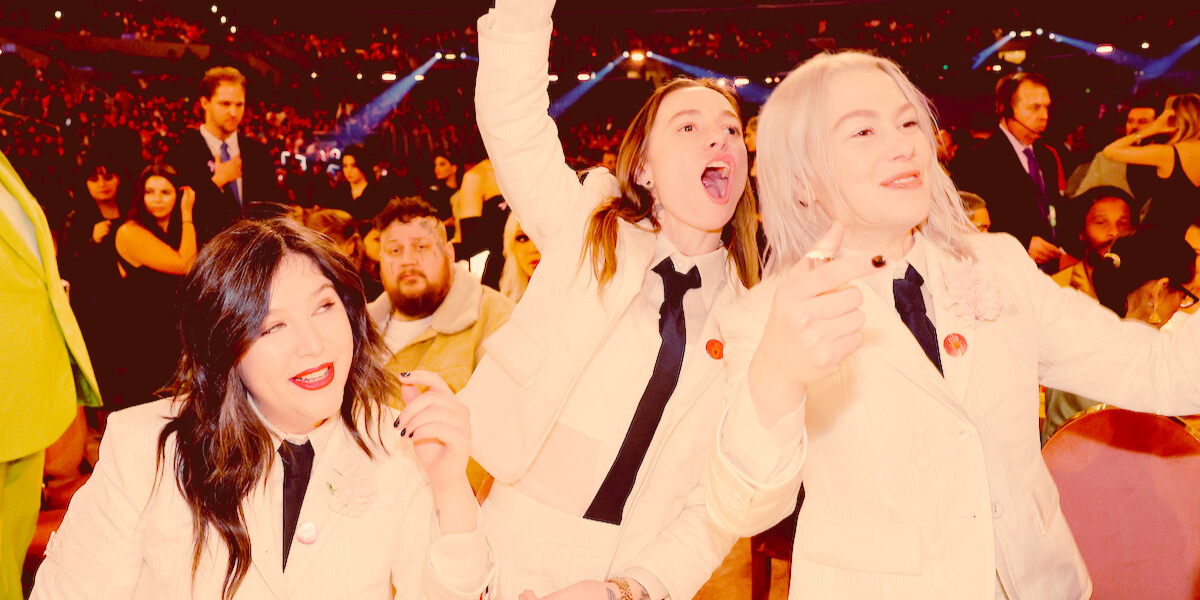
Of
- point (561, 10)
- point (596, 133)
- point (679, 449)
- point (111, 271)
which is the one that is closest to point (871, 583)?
point (679, 449)

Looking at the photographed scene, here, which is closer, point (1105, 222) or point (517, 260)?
point (1105, 222)

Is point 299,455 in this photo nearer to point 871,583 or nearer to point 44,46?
point 871,583

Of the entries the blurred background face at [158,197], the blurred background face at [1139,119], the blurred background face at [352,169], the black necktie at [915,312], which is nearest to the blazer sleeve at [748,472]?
the black necktie at [915,312]

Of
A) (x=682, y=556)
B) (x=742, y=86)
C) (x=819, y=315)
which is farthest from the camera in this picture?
(x=742, y=86)

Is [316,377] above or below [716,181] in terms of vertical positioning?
below

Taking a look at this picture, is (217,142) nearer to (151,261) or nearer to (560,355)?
(151,261)

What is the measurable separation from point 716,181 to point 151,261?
10.1 feet

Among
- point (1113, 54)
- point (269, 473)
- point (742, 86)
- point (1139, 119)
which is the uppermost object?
point (1113, 54)

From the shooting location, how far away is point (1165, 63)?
45.5 feet

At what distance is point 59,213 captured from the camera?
6.66 metres

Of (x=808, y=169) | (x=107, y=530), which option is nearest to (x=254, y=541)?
(x=107, y=530)

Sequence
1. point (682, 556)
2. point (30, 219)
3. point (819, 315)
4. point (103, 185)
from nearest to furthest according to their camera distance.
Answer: point (819, 315)
point (682, 556)
point (30, 219)
point (103, 185)

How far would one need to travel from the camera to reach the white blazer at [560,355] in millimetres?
1644

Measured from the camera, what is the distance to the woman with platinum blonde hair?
125 centimetres
